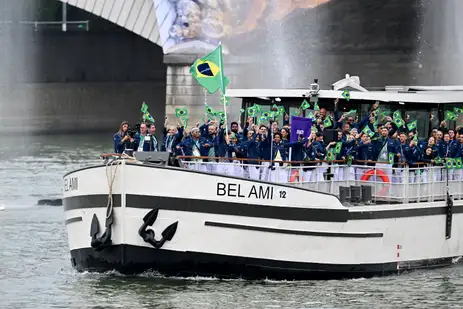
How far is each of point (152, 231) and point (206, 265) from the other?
3.50 feet

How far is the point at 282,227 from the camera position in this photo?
86.6ft

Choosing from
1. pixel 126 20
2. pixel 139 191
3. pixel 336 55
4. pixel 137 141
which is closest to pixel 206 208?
pixel 139 191

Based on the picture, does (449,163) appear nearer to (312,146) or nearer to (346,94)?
(346,94)

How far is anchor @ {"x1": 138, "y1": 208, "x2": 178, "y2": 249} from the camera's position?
86.5 ft

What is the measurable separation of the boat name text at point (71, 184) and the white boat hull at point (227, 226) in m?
0.02

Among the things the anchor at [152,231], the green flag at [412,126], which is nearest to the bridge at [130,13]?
the green flag at [412,126]

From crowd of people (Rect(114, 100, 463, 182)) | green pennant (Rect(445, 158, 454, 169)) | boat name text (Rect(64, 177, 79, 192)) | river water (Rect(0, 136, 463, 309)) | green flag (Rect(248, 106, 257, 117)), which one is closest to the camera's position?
river water (Rect(0, 136, 463, 309))

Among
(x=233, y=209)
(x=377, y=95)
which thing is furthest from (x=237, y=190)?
(x=377, y=95)

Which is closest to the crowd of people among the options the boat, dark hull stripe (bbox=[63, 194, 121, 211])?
Answer: the boat

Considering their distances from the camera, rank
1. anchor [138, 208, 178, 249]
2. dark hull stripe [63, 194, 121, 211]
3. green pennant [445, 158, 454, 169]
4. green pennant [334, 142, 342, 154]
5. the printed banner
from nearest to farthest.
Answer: anchor [138, 208, 178, 249]
dark hull stripe [63, 194, 121, 211]
the printed banner
green pennant [334, 142, 342, 154]
green pennant [445, 158, 454, 169]

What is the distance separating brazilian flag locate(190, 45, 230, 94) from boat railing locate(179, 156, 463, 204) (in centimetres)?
221

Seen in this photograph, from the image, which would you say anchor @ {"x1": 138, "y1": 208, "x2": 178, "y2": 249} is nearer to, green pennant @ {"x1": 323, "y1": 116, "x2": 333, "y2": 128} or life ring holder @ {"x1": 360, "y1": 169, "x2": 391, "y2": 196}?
life ring holder @ {"x1": 360, "y1": 169, "x2": 391, "y2": 196}

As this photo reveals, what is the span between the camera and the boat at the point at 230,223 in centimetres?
2620

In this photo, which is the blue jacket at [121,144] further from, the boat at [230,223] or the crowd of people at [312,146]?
the boat at [230,223]
